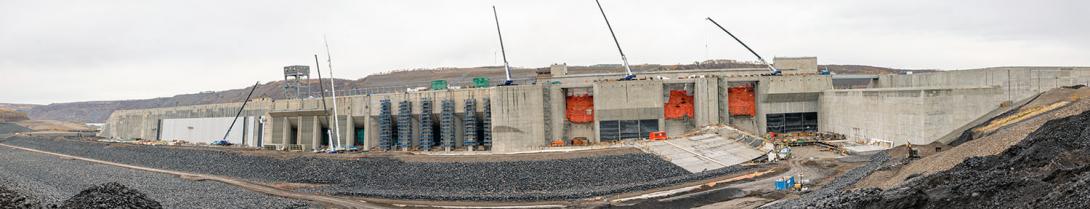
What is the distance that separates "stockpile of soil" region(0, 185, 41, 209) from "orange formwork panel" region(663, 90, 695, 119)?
33.9 metres

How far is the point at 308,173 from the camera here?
36594 mm

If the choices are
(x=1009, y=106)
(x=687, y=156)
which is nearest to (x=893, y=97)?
(x=1009, y=106)

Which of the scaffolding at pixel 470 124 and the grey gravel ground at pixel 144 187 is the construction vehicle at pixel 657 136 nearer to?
the scaffolding at pixel 470 124

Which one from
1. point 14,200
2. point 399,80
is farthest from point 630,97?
point 399,80

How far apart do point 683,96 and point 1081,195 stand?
3309 cm

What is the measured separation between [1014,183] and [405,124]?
39422mm

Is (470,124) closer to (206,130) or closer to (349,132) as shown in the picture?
(349,132)

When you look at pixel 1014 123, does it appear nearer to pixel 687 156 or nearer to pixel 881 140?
pixel 881 140

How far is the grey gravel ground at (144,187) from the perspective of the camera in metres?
24.6

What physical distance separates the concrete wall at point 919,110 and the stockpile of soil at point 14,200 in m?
36.1

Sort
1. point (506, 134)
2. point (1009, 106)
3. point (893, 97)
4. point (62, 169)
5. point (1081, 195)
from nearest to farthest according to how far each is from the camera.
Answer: point (1081, 195), point (1009, 106), point (893, 97), point (62, 169), point (506, 134)

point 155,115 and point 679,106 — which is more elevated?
point 679,106

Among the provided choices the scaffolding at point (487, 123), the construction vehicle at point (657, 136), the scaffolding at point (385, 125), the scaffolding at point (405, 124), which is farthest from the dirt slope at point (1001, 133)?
the scaffolding at point (385, 125)

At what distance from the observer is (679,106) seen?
145ft
